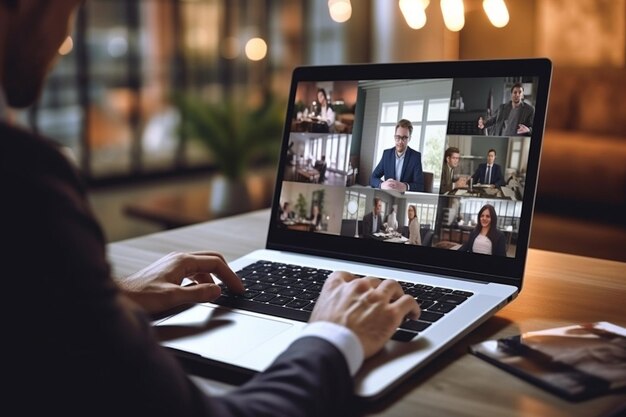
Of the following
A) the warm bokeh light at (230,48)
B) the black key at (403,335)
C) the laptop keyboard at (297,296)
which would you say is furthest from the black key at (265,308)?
the warm bokeh light at (230,48)

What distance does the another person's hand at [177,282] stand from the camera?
2.75 feet

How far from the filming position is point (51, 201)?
49 cm

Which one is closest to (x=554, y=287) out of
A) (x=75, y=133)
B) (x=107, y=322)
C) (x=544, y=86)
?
(x=544, y=86)

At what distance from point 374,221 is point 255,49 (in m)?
5.01

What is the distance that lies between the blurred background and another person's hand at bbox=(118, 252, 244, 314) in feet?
6.36

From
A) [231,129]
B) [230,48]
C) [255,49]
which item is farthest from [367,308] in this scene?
[255,49]

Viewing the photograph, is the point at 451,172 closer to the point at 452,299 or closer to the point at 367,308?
the point at 452,299

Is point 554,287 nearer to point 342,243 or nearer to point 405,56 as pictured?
point 342,243

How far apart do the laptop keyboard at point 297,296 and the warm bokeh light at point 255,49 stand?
499cm

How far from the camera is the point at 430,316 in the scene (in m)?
0.81

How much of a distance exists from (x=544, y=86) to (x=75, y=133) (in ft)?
13.5

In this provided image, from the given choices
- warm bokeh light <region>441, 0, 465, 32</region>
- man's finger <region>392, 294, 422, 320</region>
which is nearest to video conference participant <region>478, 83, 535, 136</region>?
man's finger <region>392, 294, 422, 320</region>

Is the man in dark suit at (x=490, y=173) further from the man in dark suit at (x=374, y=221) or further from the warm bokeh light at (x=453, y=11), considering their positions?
the warm bokeh light at (x=453, y=11)

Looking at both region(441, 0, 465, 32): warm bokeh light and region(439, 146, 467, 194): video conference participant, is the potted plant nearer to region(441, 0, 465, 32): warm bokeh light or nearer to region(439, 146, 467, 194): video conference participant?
region(441, 0, 465, 32): warm bokeh light
